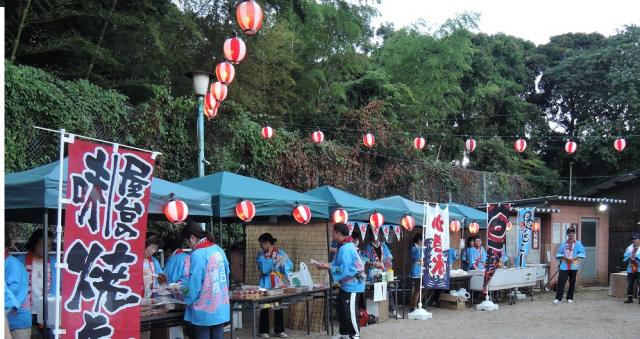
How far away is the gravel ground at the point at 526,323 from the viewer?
30.7 feet

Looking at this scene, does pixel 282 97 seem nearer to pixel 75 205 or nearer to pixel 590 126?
pixel 75 205

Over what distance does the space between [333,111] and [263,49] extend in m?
6.13

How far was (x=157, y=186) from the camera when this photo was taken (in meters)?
6.95

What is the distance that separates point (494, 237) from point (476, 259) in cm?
109

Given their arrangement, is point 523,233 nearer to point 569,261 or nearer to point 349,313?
point 569,261

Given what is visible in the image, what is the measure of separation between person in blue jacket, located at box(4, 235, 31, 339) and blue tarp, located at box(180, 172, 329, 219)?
8.91ft

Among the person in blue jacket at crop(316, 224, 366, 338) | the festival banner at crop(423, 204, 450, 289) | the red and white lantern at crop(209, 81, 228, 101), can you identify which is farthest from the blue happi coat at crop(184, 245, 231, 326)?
the festival banner at crop(423, 204, 450, 289)

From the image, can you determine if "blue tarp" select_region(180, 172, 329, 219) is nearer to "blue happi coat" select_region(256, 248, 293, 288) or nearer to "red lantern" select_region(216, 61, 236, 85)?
"blue happi coat" select_region(256, 248, 293, 288)

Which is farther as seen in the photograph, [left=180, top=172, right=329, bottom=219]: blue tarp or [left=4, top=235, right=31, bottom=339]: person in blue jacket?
[left=180, top=172, right=329, bottom=219]: blue tarp

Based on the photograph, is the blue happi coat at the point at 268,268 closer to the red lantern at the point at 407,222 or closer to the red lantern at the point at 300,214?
the red lantern at the point at 300,214

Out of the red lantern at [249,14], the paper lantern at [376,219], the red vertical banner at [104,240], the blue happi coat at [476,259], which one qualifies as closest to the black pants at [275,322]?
the paper lantern at [376,219]

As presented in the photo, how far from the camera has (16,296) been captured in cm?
512

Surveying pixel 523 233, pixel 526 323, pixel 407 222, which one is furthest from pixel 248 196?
pixel 523 233

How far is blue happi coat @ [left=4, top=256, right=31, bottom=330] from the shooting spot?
5.03 metres
